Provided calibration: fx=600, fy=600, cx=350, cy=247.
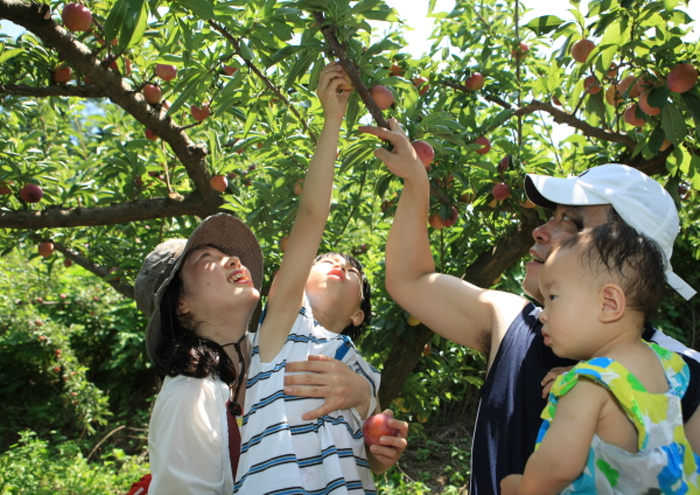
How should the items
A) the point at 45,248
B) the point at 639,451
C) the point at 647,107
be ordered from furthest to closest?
the point at 45,248, the point at 647,107, the point at 639,451

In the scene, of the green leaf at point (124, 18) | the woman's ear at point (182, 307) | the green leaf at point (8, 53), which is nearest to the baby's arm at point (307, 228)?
the woman's ear at point (182, 307)

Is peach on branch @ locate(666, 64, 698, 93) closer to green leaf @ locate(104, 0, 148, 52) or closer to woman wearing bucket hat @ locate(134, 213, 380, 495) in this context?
woman wearing bucket hat @ locate(134, 213, 380, 495)

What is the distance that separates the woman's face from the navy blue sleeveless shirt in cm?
69

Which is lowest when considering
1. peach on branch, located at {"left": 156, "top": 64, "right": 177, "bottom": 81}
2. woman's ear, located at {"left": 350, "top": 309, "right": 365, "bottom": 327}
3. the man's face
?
woman's ear, located at {"left": 350, "top": 309, "right": 365, "bottom": 327}

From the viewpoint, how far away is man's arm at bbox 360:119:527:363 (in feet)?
4.88

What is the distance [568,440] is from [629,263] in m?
0.34

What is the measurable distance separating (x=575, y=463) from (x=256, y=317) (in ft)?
6.22

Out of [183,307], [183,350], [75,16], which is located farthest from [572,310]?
[75,16]

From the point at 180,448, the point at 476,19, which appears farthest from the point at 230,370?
the point at 476,19

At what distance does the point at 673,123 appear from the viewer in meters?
1.95

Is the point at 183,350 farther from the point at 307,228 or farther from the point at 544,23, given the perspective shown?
the point at 544,23

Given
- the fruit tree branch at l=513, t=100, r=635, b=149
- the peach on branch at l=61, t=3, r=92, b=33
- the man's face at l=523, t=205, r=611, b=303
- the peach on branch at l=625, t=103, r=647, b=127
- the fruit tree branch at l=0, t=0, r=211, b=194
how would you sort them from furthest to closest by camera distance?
the fruit tree branch at l=513, t=100, r=635, b=149 → the peach on branch at l=625, t=103, r=647, b=127 → the peach on branch at l=61, t=3, r=92, b=33 → the fruit tree branch at l=0, t=0, r=211, b=194 → the man's face at l=523, t=205, r=611, b=303

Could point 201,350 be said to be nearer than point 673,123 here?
Yes

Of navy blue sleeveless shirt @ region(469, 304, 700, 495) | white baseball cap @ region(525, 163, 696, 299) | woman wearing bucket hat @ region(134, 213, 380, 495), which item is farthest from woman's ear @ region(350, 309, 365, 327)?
white baseball cap @ region(525, 163, 696, 299)
